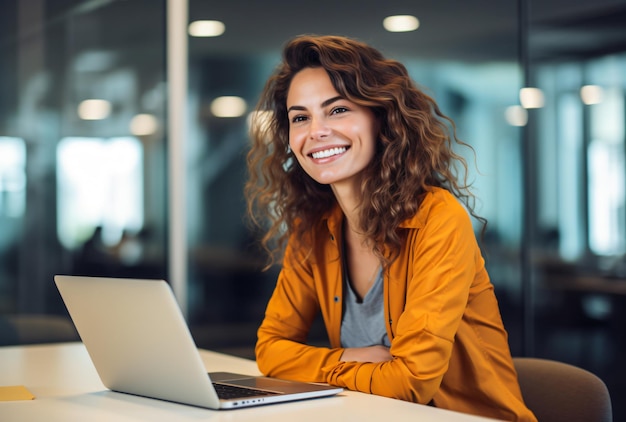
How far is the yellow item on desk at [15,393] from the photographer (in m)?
1.88

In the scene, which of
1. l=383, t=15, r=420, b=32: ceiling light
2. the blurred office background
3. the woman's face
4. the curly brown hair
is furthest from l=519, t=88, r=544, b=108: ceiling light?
the woman's face

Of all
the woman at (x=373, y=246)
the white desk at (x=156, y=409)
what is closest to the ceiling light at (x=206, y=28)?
the woman at (x=373, y=246)

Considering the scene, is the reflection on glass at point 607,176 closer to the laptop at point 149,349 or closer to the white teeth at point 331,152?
the white teeth at point 331,152

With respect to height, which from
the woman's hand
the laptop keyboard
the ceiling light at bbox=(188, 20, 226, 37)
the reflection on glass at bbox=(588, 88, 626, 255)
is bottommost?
the laptop keyboard

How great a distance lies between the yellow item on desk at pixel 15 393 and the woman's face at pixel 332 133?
3.18ft

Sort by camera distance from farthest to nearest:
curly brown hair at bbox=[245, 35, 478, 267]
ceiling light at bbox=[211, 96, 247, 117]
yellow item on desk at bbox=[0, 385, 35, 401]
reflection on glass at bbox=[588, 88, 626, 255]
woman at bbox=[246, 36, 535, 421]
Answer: ceiling light at bbox=[211, 96, 247, 117], reflection on glass at bbox=[588, 88, 626, 255], curly brown hair at bbox=[245, 35, 478, 267], woman at bbox=[246, 36, 535, 421], yellow item on desk at bbox=[0, 385, 35, 401]

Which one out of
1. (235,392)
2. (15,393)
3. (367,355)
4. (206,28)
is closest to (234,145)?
(206,28)

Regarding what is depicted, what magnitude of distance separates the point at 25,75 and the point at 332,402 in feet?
8.58

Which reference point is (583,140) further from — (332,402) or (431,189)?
(332,402)

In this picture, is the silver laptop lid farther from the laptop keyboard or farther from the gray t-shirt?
the gray t-shirt

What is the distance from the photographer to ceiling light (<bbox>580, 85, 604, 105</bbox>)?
9.50 feet

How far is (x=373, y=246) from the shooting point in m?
2.26

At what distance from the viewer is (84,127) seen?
3916mm

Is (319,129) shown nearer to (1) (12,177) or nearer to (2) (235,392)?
(2) (235,392)
